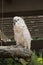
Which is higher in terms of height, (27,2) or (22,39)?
(27,2)

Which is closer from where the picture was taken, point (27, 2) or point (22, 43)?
point (27, 2)

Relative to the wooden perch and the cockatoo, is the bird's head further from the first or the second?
the wooden perch

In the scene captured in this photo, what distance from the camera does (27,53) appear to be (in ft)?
5.42

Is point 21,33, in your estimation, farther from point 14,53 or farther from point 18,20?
point 14,53

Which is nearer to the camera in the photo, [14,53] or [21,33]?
[14,53]

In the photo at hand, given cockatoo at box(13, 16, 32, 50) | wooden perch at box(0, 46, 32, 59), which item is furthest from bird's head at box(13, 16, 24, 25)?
wooden perch at box(0, 46, 32, 59)

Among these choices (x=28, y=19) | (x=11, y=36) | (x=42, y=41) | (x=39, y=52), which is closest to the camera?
(x=28, y=19)

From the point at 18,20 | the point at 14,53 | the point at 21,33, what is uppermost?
the point at 18,20

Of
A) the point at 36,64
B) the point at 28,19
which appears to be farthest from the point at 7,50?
the point at 36,64

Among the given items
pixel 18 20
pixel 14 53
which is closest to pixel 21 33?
pixel 18 20

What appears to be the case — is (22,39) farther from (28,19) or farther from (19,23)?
(28,19)

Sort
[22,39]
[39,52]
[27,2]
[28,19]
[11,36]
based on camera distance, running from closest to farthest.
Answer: [27,2]
[22,39]
[28,19]
[11,36]
[39,52]

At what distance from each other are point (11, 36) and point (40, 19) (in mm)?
642

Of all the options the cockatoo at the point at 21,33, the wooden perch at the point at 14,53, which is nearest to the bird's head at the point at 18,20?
the cockatoo at the point at 21,33
